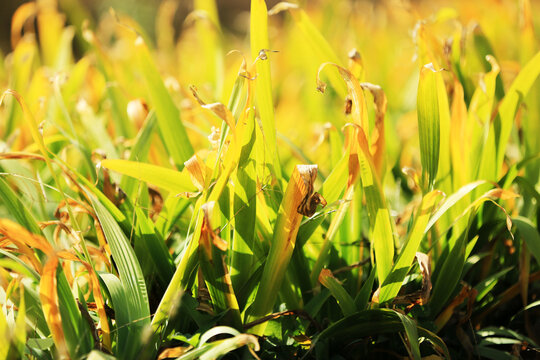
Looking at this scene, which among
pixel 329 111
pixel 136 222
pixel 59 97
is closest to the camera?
pixel 136 222

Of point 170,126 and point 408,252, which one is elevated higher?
point 170,126

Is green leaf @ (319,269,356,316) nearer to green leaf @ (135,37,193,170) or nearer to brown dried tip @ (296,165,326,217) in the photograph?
brown dried tip @ (296,165,326,217)

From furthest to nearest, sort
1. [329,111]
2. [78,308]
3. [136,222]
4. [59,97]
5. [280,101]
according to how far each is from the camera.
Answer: [280,101] → [329,111] → [59,97] → [136,222] → [78,308]

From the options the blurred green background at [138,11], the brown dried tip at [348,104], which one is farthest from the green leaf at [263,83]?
the blurred green background at [138,11]

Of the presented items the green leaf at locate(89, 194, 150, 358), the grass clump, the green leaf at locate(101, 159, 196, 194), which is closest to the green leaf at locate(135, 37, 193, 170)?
the grass clump

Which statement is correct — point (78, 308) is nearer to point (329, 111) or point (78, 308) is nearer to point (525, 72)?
point (525, 72)

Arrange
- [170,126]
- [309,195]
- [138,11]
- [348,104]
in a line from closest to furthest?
[309,195] → [348,104] → [170,126] → [138,11]

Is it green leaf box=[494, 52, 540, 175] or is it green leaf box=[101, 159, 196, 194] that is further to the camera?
green leaf box=[494, 52, 540, 175]

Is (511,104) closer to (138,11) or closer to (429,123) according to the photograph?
(429,123)

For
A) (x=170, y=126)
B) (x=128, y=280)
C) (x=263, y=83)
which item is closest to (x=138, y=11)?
(x=170, y=126)

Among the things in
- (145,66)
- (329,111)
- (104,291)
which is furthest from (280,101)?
(104,291)

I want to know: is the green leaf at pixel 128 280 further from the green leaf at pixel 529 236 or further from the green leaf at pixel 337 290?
the green leaf at pixel 529 236
